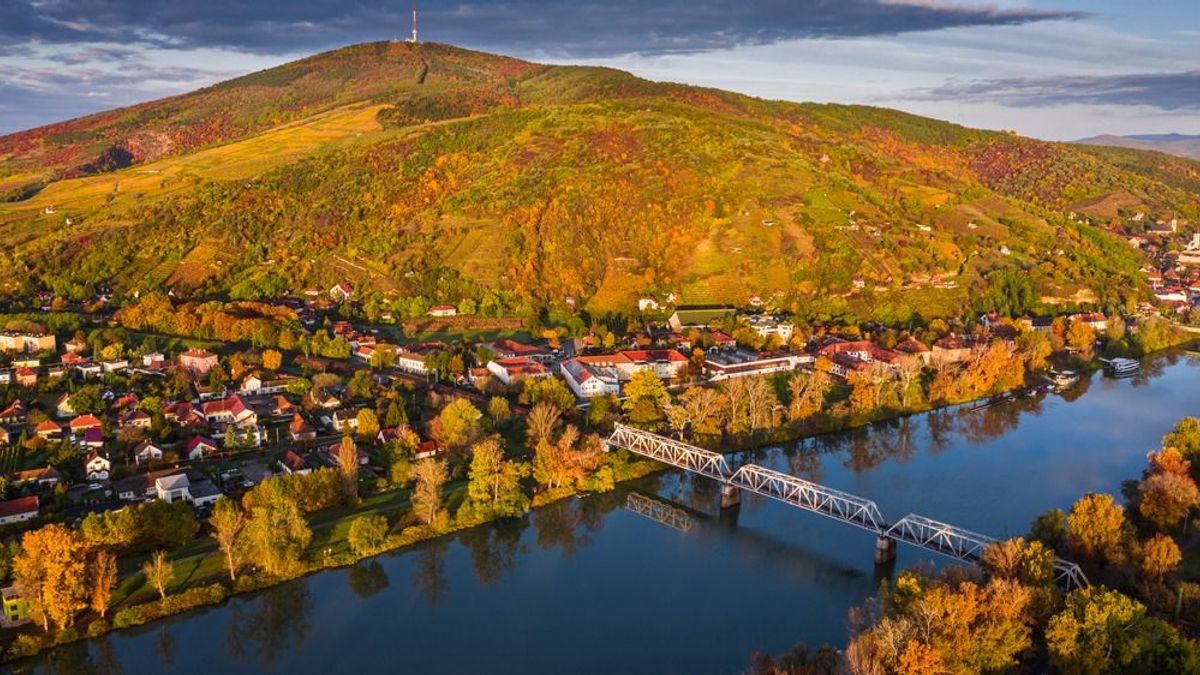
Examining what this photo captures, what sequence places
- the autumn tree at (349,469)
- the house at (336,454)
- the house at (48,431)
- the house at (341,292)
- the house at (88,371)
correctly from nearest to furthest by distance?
A: the autumn tree at (349,469)
the house at (336,454)
the house at (48,431)
the house at (88,371)
the house at (341,292)

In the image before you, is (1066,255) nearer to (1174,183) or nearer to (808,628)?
(808,628)

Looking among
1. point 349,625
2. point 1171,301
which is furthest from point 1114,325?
point 349,625

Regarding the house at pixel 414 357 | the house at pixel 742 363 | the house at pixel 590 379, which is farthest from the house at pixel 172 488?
the house at pixel 742 363

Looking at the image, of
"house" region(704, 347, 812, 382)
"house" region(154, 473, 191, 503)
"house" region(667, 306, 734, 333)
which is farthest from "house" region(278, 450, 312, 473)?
"house" region(667, 306, 734, 333)

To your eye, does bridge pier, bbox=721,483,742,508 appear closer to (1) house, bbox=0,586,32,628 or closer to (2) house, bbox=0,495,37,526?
(1) house, bbox=0,586,32,628

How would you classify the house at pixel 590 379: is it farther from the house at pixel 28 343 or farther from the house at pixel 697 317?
the house at pixel 28 343

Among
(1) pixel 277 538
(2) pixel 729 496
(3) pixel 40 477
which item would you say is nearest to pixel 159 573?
(1) pixel 277 538
